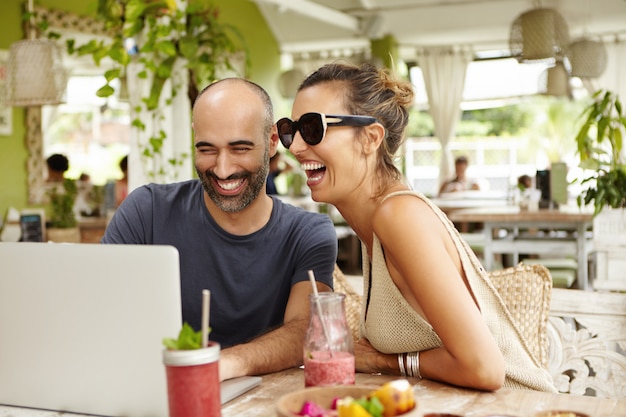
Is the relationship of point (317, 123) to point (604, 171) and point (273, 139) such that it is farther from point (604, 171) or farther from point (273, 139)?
point (604, 171)

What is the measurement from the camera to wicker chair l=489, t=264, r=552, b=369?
6.91ft

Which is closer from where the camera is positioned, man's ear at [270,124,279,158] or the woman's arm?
the woman's arm

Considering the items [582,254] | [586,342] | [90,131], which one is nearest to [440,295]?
[586,342]

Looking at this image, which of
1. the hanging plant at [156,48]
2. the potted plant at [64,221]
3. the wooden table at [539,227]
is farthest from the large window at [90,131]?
the wooden table at [539,227]

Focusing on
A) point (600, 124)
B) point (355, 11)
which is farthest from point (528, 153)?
point (600, 124)

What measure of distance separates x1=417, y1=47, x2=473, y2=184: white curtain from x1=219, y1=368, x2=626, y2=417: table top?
955 centimetres

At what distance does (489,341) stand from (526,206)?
475cm

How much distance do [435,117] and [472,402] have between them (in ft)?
32.9

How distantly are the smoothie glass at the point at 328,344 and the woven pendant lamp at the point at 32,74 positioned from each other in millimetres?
3992

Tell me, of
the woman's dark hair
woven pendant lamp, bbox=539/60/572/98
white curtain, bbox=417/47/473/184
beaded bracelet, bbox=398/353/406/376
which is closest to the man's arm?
beaded bracelet, bbox=398/353/406/376

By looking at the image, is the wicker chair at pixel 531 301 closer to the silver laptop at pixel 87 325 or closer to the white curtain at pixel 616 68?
the silver laptop at pixel 87 325

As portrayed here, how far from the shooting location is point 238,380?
161 centimetres

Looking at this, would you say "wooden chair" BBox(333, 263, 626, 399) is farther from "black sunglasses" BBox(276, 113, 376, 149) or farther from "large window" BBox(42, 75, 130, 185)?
"large window" BBox(42, 75, 130, 185)

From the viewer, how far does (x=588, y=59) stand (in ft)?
26.9
